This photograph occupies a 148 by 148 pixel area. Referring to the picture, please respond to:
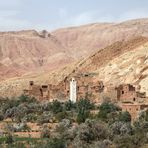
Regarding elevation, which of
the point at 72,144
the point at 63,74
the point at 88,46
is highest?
the point at 88,46

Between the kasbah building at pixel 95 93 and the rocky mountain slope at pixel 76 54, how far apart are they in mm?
3846

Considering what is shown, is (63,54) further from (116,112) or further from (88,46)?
(116,112)

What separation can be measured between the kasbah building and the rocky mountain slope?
3.85 meters

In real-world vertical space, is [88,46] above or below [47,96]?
above

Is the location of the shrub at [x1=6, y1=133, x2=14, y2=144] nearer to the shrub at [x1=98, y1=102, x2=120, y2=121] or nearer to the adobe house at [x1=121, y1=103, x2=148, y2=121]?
the shrub at [x1=98, y1=102, x2=120, y2=121]

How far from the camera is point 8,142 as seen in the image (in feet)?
94.5

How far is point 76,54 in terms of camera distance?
391 ft

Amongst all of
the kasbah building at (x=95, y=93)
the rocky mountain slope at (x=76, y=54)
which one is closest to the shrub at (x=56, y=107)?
the kasbah building at (x=95, y=93)

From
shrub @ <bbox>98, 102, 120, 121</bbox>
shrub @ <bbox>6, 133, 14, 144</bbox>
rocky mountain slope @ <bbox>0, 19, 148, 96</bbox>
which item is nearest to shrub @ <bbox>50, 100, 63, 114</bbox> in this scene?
shrub @ <bbox>98, 102, 120, 121</bbox>

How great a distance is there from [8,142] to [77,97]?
22588mm

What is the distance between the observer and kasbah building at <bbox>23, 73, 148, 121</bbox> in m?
45.4

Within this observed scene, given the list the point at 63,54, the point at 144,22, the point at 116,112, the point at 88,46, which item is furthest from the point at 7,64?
the point at 116,112

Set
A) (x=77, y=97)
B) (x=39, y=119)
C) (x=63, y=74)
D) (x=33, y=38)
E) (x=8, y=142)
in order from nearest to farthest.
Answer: (x=8, y=142) → (x=39, y=119) → (x=77, y=97) → (x=63, y=74) → (x=33, y=38)

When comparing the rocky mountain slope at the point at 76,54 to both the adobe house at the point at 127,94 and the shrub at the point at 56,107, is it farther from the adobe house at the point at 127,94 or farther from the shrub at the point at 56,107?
the shrub at the point at 56,107
